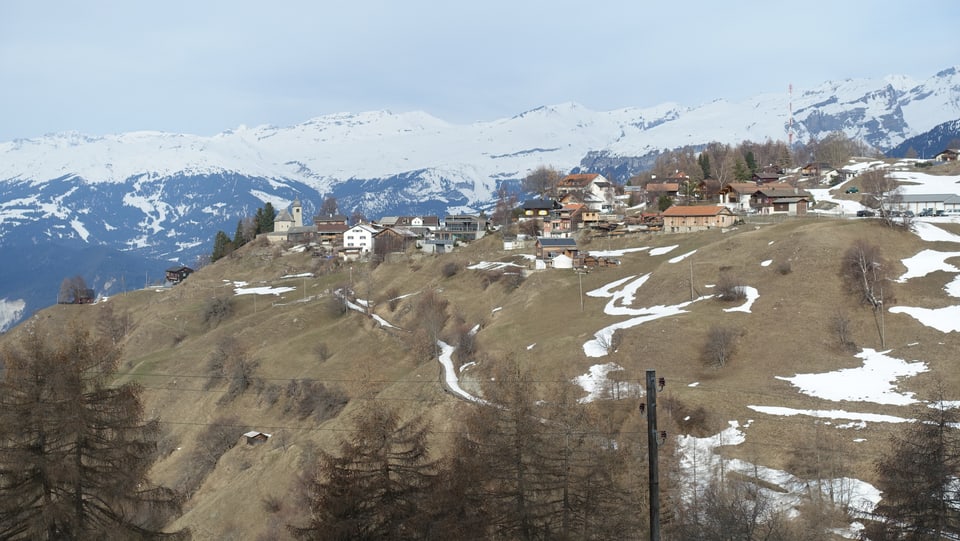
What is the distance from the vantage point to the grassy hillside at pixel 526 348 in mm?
61219

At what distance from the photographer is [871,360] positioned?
66.5 metres

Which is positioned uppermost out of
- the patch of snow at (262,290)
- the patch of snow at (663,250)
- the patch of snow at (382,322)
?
→ the patch of snow at (663,250)

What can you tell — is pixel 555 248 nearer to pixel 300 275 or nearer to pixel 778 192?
pixel 778 192

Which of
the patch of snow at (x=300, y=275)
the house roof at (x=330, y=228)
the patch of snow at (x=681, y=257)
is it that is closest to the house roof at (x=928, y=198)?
the patch of snow at (x=681, y=257)

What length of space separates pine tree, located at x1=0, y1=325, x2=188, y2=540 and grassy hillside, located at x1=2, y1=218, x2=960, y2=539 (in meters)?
34.7

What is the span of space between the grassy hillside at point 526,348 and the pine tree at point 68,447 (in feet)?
114

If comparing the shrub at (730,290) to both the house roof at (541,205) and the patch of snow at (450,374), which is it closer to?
the patch of snow at (450,374)

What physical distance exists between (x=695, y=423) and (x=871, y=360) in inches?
807

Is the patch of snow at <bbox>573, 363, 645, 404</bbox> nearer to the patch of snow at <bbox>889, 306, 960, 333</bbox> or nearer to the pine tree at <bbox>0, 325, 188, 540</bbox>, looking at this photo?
the patch of snow at <bbox>889, 306, 960, 333</bbox>

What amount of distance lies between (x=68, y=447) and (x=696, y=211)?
377 feet

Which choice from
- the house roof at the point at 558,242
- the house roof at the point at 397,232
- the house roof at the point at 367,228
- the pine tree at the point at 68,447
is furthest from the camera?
the house roof at the point at 367,228

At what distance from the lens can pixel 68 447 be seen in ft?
80.2

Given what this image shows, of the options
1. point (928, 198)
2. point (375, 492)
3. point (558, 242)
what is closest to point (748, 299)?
point (558, 242)

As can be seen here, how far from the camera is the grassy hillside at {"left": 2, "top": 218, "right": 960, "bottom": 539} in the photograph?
6122 centimetres
